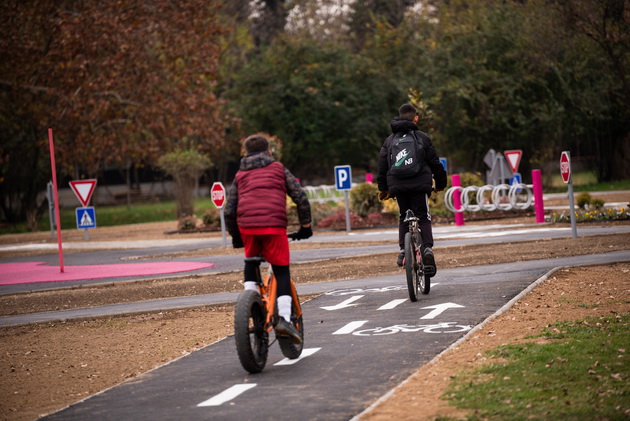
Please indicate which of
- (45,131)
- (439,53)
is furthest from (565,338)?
(439,53)

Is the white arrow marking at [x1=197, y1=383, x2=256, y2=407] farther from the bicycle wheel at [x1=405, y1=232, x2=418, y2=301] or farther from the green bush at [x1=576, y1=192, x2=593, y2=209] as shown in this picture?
the green bush at [x1=576, y1=192, x2=593, y2=209]

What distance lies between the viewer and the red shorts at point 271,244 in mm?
7910

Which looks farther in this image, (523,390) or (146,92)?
(146,92)

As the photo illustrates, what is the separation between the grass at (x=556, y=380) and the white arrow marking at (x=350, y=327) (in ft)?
6.64

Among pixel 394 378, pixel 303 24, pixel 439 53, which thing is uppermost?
pixel 303 24

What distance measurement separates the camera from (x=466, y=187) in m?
28.5

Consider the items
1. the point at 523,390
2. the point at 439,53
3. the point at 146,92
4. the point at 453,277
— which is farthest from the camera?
the point at 439,53

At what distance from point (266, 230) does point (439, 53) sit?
3902 centimetres

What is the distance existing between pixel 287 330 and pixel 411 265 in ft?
10.8

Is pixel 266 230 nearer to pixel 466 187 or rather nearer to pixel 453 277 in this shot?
pixel 453 277

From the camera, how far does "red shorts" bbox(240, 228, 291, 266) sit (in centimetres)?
791

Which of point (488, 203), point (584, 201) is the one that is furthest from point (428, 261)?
point (488, 203)

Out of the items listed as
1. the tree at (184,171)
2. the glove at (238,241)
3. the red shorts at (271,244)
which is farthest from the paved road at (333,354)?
the tree at (184,171)

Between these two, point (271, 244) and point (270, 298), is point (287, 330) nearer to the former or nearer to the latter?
point (270, 298)
